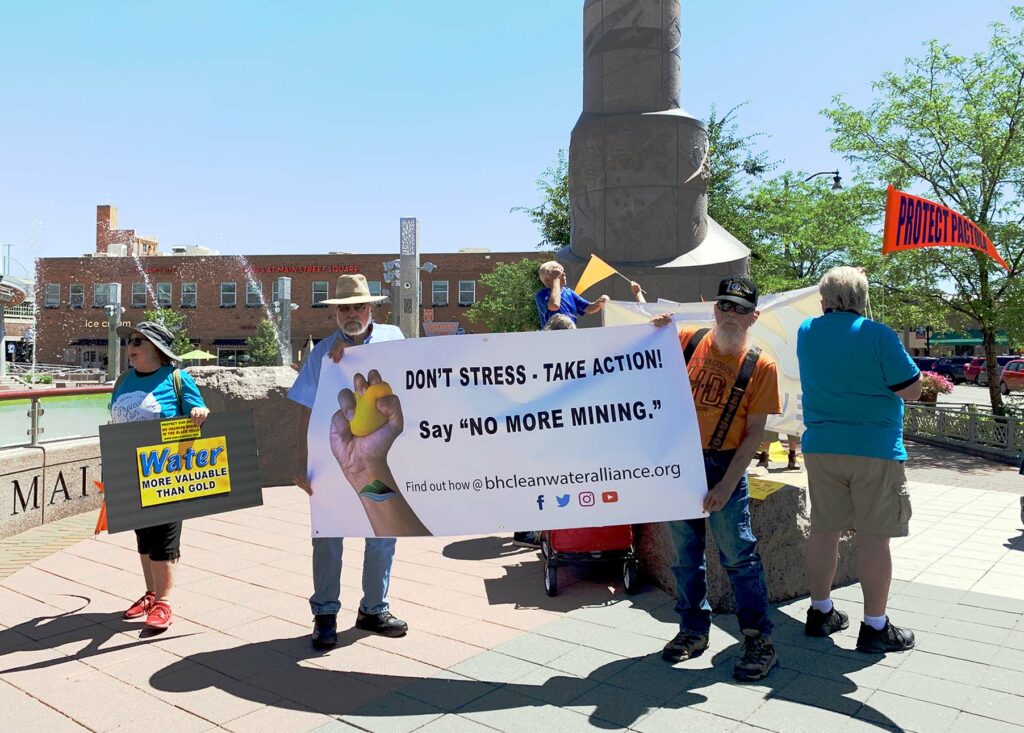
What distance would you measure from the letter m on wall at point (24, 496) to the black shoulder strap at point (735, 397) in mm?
6065

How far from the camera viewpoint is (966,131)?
17375 millimetres

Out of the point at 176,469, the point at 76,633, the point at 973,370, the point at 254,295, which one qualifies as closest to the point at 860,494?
the point at 176,469

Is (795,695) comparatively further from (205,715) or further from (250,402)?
(250,402)

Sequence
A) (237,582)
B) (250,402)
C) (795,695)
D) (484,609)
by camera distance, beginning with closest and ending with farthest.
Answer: (795,695) → (484,609) → (237,582) → (250,402)

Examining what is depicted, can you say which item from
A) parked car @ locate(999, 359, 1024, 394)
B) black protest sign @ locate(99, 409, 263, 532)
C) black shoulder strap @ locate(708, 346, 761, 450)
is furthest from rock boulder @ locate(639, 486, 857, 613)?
parked car @ locate(999, 359, 1024, 394)

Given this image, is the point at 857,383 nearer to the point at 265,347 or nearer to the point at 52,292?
the point at 265,347

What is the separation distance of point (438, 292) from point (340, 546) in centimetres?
5229

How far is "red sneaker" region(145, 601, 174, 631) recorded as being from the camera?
173 inches

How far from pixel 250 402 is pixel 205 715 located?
6016 millimetres

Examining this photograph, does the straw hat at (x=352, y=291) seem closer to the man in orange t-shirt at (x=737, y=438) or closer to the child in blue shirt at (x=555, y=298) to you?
the man in orange t-shirt at (x=737, y=438)

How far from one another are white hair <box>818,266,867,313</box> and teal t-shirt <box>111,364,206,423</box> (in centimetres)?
362

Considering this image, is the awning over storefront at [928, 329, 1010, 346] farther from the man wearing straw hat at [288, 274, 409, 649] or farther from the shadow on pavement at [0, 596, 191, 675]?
the shadow on pavement at [0, 596, 191, 675]

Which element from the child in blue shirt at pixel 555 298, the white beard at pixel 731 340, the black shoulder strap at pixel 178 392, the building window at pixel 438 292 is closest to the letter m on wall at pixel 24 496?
the black shoulder strap at pixel 178 392

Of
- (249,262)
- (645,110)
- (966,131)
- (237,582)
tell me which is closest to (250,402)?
(237,582)
